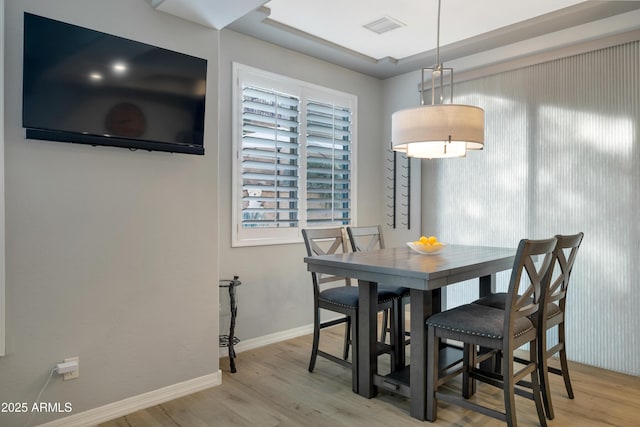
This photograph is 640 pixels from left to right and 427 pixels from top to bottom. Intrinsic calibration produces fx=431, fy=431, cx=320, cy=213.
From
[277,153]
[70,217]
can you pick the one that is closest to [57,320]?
[70,217]

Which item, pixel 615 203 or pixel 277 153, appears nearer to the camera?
pixel 615 203

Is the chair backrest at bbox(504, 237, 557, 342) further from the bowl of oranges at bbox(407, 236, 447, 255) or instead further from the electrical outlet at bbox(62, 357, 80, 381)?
the electrical outlet at bbox(62, 357, 80, 381)

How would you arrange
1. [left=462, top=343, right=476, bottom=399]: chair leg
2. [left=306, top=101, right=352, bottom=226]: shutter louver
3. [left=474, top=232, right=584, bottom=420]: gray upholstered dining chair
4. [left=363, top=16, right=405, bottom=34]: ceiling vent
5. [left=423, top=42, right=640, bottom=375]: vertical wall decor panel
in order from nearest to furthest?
[left=474, top=232, right=584, bottom=420]: gray upholstered dining chair
[left=462, top=343, right=476, bottom=399]: chair leg
[left=423, top=42, right=640, bottom=375]: vertical wall decor panel
[left=363, top=16, right=405, bottom=34]: ceiling vent
[left=306, top=101, right=352, bottom=226]: shutter louver

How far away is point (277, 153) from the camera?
12.1 feet

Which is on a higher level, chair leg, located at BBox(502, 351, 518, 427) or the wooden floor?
chair leg, located at BBox(502, 351, 518, 427)

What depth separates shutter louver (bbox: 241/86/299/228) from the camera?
3.51 m

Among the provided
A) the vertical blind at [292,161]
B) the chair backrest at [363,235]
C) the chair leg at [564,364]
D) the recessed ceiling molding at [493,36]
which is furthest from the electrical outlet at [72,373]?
the chair leg at [564,364]

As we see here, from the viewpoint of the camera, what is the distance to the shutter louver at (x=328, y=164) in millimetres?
4008

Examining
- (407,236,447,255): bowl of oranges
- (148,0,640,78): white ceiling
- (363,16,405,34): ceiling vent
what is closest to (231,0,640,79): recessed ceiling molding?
(148,0,640,78): white ceiling

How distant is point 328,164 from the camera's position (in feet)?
13.7

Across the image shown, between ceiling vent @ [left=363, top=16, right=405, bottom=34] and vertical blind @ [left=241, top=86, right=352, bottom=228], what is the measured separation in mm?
865

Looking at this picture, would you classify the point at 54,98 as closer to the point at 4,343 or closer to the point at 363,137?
the point at 4,343

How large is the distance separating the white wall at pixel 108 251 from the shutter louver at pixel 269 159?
685mm

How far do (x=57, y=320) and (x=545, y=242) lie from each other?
249 centimetres
